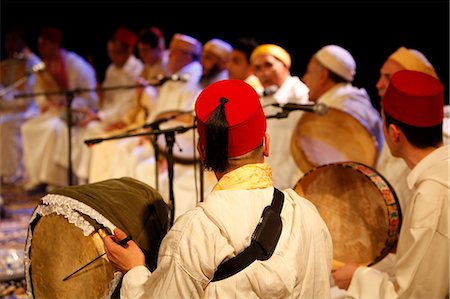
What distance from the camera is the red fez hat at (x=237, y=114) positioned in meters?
2.15

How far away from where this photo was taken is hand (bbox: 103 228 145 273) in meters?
2.35

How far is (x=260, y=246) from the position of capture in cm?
209

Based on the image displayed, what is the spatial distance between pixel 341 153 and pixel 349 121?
0.79ft

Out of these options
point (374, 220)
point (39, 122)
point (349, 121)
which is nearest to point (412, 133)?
point (374, 220)

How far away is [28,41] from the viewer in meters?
10.1

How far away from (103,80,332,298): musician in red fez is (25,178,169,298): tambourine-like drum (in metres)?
0.24

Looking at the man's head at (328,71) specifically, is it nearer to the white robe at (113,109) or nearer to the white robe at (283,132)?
the white robe at (283,132)

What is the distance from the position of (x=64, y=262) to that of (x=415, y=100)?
1796 millimetres

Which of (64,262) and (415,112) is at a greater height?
(415,112)

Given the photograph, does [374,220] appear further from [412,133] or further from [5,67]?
[5,67]

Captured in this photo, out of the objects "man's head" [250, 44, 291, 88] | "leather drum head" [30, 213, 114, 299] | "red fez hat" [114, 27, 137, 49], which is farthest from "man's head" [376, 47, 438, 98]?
"red fez hat" [114, 27, 137, 49]

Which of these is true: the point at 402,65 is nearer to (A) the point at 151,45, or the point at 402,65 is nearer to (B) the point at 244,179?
(B) the point at 244,179

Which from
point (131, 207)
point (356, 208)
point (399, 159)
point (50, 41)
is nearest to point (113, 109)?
point (50, 41)

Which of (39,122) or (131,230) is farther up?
(131,230)
